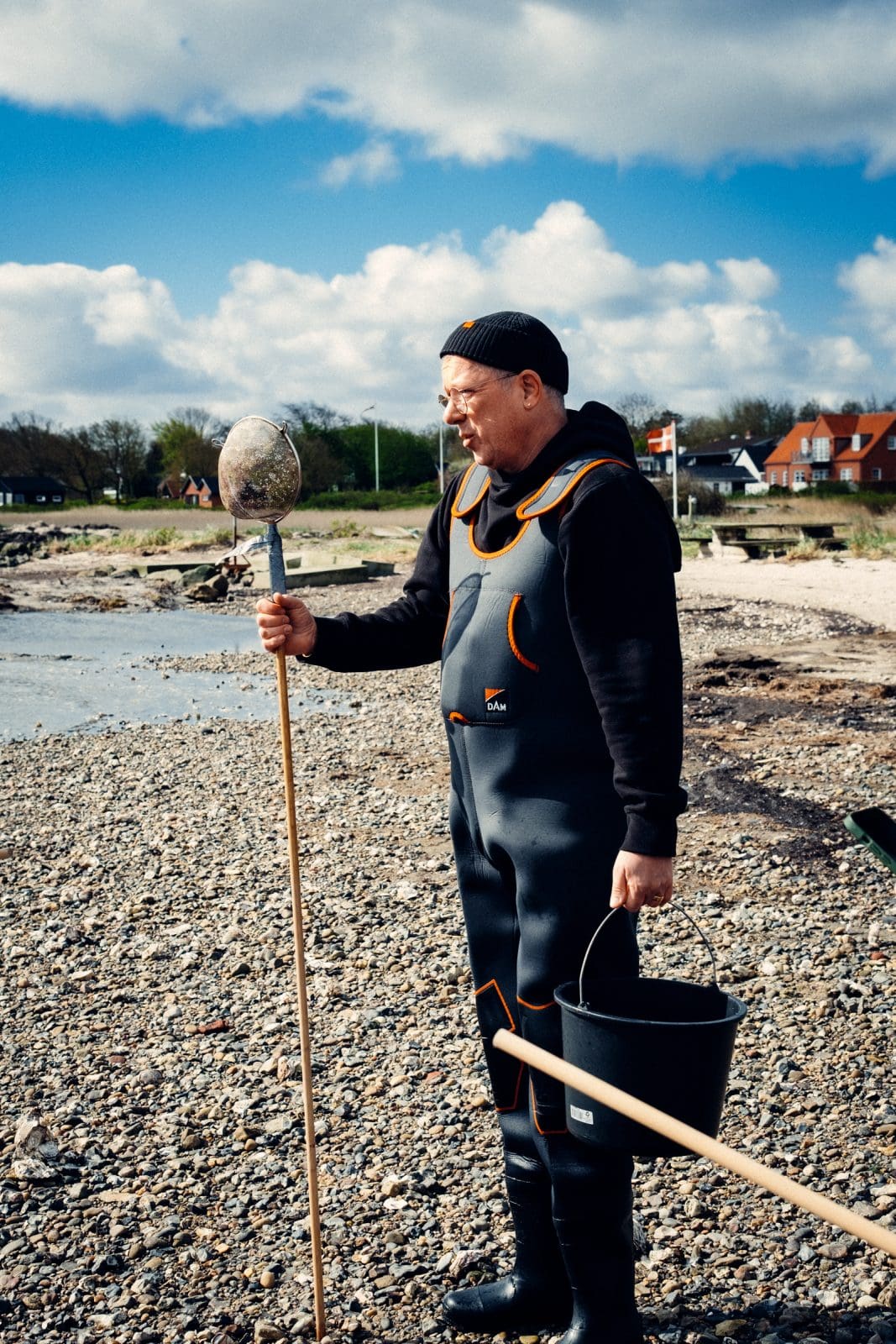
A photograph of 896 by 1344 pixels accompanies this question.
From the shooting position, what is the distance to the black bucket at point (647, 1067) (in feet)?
7.43

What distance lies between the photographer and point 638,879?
7.79 ft

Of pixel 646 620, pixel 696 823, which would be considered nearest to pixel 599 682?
pixel 646 620

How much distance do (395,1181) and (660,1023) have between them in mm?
1662

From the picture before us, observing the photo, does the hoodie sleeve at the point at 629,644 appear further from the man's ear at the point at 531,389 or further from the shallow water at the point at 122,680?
the shallow water at the point at 122,680

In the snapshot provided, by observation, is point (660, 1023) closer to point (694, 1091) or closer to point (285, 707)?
point (694, 1091)

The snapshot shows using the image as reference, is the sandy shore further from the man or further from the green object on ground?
the green object on ground

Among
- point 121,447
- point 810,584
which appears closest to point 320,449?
point 121,447

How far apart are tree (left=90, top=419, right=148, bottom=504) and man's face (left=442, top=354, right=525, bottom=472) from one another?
289 ft

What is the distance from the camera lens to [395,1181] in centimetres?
354

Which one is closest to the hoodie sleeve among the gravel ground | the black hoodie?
the black hoodie

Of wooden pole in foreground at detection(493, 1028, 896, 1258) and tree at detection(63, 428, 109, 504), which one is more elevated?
tree at detection(63, 428, 109, 504)

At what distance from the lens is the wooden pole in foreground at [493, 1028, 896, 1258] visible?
177 cm

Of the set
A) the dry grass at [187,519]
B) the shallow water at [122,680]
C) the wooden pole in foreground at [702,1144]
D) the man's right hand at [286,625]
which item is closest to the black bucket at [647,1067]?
the wooden pole in foreground at [702,1144]

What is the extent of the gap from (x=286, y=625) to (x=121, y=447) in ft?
292
